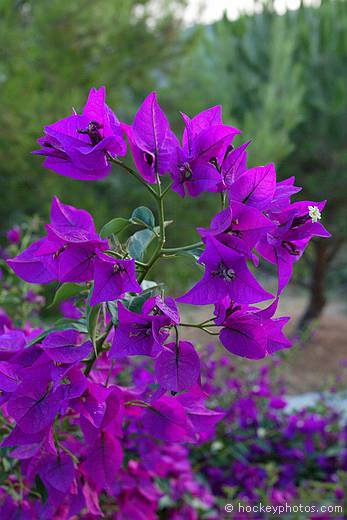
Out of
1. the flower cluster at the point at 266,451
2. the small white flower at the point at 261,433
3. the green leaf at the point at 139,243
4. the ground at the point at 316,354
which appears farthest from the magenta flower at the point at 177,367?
the ground at the point at 316,354

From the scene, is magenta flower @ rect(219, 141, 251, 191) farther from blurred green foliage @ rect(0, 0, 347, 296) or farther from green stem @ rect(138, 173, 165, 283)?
blurred green foliage @ rect(0, 0, 347, 296)

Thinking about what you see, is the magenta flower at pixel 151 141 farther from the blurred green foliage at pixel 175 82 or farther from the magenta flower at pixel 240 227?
the blurred green foliage at pixel 175 82

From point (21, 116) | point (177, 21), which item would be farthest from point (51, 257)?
point (177, 21)

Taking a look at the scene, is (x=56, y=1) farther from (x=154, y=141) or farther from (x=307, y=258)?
(x=154, y=141)

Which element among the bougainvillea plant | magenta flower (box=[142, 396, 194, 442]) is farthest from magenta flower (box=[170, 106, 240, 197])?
magenta flower (box=[142, 396, 194, 442])

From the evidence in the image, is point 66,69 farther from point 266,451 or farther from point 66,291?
point 66,291

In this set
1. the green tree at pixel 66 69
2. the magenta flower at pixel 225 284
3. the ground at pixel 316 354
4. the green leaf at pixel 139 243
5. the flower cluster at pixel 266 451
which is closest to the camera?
the magenta flower at pixel 225 284

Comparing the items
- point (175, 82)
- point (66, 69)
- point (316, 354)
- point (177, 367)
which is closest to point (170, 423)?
point (177, 367)
